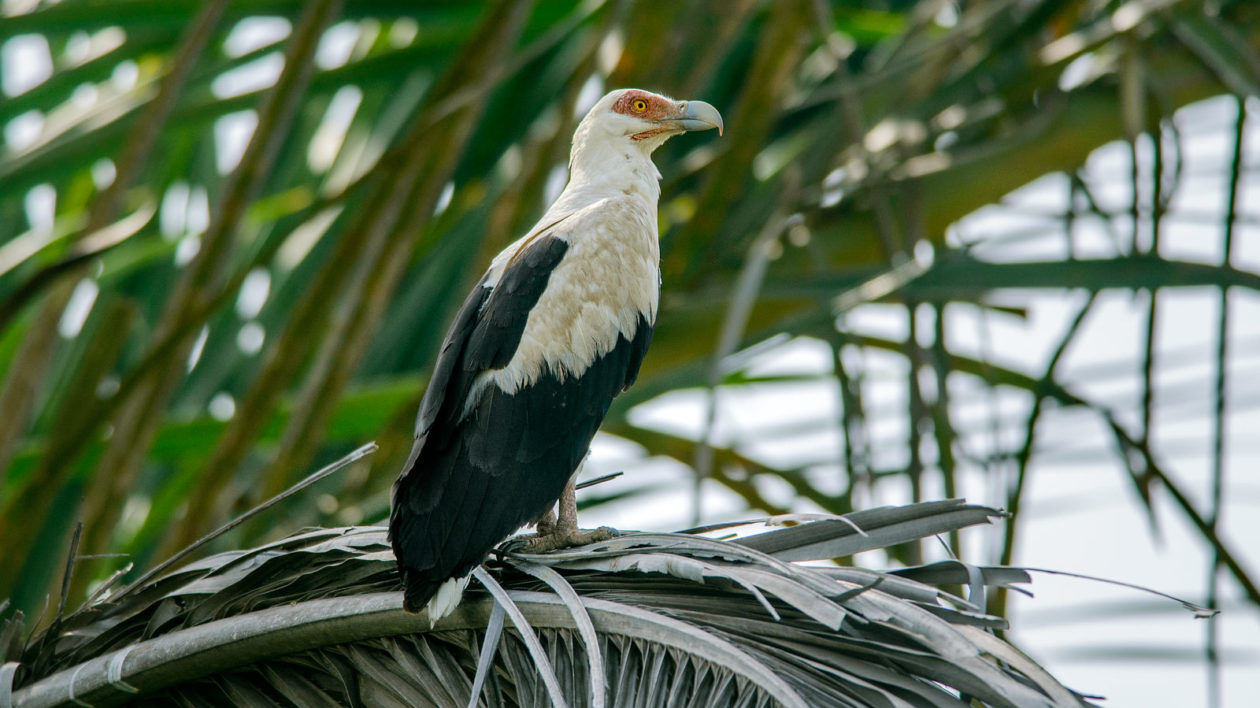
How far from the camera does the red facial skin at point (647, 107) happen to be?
3354mm

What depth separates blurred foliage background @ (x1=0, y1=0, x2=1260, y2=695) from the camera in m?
3.94

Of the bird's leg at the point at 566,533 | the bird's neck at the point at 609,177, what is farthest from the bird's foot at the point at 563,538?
the bird's neck at the point at 609,177

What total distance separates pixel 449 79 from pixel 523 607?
8.76ft

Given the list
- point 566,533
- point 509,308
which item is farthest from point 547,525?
point 509,308

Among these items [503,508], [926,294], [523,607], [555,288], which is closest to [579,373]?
[555,288]

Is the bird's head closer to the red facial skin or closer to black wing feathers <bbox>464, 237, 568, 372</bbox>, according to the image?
the red facial skin

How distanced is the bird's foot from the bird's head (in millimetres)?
1015

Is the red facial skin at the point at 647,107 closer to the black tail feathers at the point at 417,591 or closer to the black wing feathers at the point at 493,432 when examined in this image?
the black wing feathers at the point at 493,432

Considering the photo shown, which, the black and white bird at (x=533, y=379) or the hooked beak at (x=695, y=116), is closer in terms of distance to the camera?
the black and white bird at (x=533, y=379)

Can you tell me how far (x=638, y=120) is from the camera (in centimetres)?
333

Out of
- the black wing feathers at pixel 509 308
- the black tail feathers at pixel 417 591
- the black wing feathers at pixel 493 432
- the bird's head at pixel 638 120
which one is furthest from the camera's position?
the bird's head at pixel 638 120

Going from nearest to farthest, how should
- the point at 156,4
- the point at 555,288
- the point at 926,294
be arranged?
the point at 555,288 → the point at 926,294 → the point at 156,4

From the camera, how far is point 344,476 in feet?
17.2

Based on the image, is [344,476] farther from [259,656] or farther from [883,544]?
[883,544]
